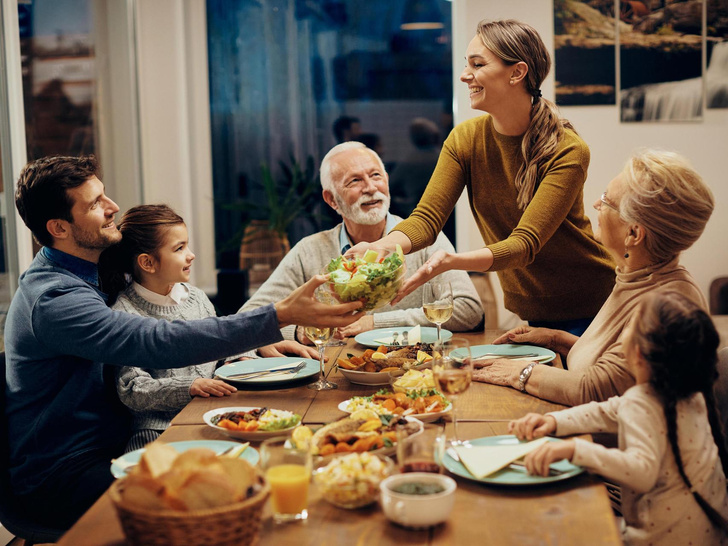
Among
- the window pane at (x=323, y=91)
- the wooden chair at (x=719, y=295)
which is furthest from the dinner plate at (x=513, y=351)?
the window pane at (x=323, y=91)

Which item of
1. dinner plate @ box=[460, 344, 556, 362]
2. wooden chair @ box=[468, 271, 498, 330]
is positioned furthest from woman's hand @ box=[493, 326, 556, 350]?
wooden chair @ box=[468, 271, 498, 330]

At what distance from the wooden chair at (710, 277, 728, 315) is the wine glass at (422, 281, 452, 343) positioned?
147 inches

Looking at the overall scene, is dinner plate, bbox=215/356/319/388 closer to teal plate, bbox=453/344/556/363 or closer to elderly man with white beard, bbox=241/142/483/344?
teal plate, bbox=453/344/556/363

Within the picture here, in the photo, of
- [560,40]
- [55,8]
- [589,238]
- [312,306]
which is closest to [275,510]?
[312,306]

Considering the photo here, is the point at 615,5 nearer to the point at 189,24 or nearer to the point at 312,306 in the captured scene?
the point at 189,24

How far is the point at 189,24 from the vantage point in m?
5.48

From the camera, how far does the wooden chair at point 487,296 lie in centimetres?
498

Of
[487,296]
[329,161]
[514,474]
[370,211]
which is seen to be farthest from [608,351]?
[487,296]

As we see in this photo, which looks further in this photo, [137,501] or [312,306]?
[312,306]

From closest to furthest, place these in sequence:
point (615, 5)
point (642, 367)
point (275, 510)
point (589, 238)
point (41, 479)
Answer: point (275, 510) < point (642, 367) < point (41, 479) < point (589, 238) < point (615, 5)

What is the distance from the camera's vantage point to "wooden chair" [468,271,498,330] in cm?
498

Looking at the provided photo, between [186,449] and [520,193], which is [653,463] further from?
[520,193]

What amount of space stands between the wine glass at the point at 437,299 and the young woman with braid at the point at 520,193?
121mm

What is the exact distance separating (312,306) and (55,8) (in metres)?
3.20
